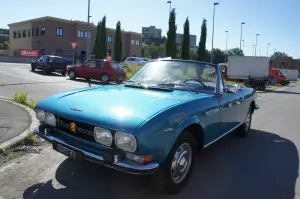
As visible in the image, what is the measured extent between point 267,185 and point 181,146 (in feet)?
4.76

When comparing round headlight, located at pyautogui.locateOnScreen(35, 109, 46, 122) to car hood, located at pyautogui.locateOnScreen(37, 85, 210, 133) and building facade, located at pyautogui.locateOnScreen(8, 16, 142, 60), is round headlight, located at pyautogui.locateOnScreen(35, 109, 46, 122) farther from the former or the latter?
building facade, located at pyautogui.locateOnScreen(8, 16, 142, 60)

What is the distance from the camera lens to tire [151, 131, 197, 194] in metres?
3.20

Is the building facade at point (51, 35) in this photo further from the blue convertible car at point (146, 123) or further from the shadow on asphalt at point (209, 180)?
the shadow on asphalt at point (209, 180)

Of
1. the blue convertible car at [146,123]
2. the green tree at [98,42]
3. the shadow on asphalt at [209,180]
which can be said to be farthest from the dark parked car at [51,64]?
the green tree at [98,42]

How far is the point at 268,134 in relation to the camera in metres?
6.99

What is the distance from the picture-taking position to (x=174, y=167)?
3.43 m

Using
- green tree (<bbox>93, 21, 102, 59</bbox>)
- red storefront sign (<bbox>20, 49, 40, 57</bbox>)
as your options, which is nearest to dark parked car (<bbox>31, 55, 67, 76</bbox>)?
red storefront sign (<bbox>20, 49, 40, 57</bbox>)

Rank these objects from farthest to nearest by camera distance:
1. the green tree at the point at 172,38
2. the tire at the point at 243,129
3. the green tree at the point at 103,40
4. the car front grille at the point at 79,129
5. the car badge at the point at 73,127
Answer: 1. the green tree at the point at 103,40
2. the green tree at the point at 172,38
3. the tire at the point at 243,129
4. the car badge at the point at 73,127
5. the car front grille at the point at 79,129

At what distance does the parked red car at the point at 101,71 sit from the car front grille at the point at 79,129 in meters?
14.7

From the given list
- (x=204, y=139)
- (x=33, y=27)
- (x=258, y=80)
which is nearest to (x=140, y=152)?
(x=204, y=139)

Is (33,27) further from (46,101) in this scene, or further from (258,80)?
(46,101)

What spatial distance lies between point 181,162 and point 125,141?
0.95m

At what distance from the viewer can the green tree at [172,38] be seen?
42219 mm

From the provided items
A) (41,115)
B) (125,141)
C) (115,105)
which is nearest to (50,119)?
(41,115)
